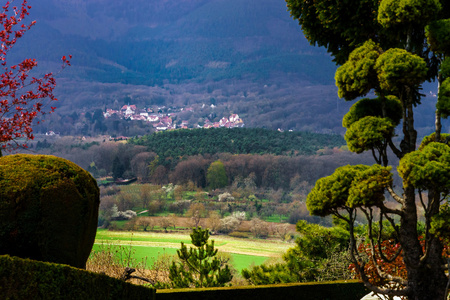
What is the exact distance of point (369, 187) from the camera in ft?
16.4

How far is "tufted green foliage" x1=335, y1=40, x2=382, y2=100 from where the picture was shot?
5.52 meters

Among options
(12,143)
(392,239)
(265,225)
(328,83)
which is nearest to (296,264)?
(392,239)

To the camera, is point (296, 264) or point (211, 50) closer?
point (296, 264)

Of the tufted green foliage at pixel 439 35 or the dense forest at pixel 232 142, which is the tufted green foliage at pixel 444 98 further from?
the dense forest at pixel 232 142

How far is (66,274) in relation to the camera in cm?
384

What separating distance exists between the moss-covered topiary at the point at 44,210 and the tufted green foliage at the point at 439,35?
465 cm

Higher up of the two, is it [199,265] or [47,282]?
[47,282]

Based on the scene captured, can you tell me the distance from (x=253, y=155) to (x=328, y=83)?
45.5 m

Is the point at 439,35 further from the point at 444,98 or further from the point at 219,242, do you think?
the point at 219,242

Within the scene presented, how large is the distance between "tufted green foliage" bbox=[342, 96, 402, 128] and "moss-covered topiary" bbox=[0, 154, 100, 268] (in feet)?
12.8

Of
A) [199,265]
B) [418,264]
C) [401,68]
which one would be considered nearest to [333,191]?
[418,264]

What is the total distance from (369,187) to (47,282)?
370cm

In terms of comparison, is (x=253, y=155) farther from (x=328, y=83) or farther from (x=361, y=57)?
(x=328, y=83)

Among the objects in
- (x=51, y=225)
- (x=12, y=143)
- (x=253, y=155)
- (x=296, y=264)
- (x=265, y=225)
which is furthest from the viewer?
(x=253, y=155)
